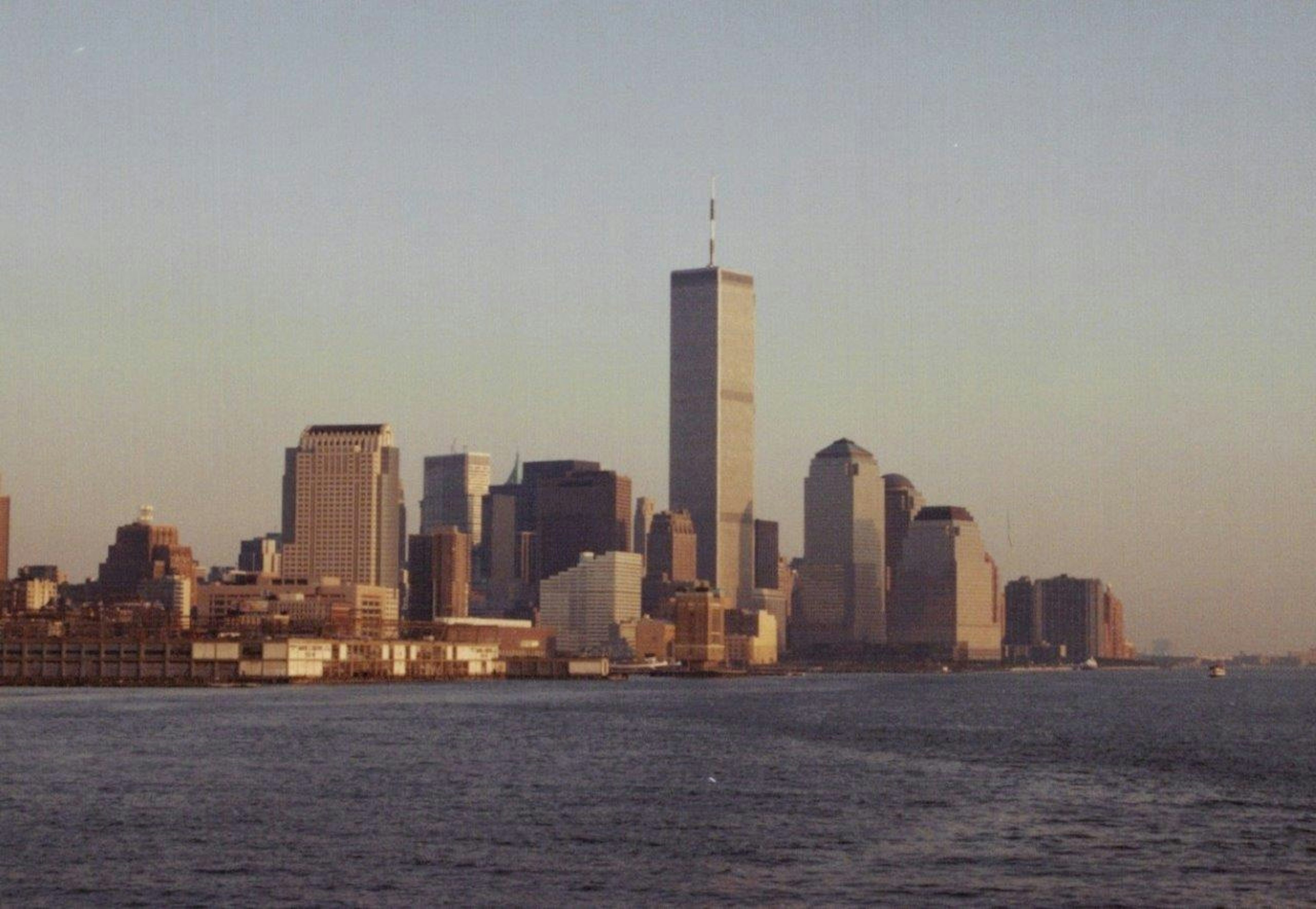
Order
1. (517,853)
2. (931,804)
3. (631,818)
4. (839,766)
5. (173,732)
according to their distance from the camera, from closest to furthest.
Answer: (517,853) → (631,818) → (931,804) → (839,766) → (173,732)

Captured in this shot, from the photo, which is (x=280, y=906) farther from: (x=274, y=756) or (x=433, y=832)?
(x=274, y=756)

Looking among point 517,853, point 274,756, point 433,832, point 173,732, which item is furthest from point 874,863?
point 173,732

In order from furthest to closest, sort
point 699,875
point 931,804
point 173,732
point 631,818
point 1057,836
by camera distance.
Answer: point 173,732
point 931,804
point 631,818
point 1057,836
point 699,875

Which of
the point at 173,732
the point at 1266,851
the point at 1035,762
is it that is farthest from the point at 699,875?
the point at 173,732

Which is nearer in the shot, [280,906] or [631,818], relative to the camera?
[280,906]

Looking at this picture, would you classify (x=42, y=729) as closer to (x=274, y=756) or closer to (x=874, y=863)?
(x=274, y=756)

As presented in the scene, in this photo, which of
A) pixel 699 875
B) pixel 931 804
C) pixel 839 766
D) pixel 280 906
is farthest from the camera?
pixel 839 766
